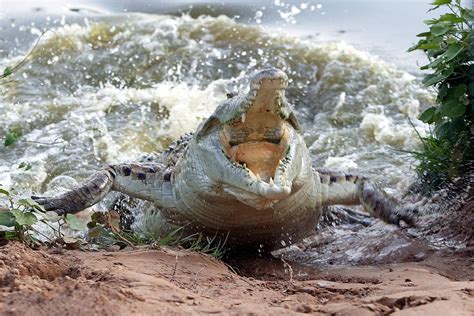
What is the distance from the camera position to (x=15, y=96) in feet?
37.9

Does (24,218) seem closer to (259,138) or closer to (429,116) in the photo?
(259,138)

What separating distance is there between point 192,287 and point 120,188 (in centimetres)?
238

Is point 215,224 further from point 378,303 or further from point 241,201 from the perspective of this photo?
point 378,303

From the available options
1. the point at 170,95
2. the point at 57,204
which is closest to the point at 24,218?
the point at 57,204

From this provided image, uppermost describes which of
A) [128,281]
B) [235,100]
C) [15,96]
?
[235,100]

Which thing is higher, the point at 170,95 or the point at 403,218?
the point at 403,218

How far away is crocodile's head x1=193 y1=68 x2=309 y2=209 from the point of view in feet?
15.0

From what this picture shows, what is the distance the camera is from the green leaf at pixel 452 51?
5.29 meters

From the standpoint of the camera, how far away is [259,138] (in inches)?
193

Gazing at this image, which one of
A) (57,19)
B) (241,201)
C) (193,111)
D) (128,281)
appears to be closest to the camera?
(128,281)

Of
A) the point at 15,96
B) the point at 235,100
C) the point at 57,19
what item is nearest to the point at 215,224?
the point at 235,100

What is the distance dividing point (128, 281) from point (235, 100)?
1.80 metres

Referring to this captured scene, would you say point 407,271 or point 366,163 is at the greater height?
point 407,271

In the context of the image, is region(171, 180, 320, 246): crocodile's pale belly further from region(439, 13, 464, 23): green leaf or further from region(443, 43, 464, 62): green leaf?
region(439, 13, 464, 23): green leaf
